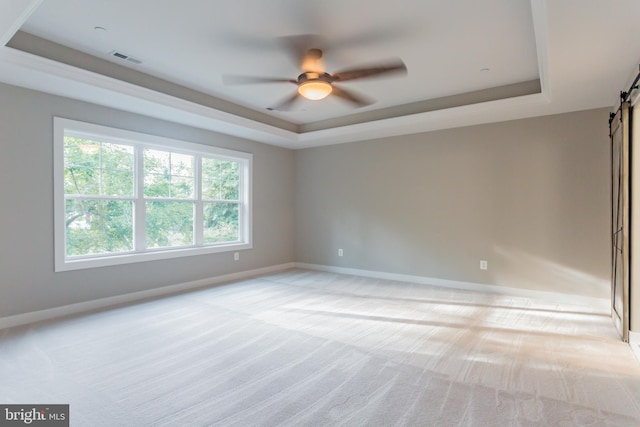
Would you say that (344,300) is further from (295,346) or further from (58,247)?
(58,247)

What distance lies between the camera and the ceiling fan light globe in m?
3.18

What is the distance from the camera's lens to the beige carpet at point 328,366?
2.04m

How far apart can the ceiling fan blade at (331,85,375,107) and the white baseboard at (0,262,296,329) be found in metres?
3.60

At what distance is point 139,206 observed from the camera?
4.64m

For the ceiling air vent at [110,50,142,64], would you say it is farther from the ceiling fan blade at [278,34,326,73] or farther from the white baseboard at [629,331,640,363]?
the white baseboard at [629,331,640,363]

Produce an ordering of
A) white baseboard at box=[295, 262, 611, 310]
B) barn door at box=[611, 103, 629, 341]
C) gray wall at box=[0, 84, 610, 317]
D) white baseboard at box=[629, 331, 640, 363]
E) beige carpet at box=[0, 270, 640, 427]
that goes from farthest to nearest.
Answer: white baseboard at box=[295, 262, 611, 310] → gray wall at box=[0, 84, 610, 317] → barn door at box=[611, 103, 629, 341] → white baseboard at box=[629, 331, 640, 363] → beige carpet at box=[0, 270, 640, 427]

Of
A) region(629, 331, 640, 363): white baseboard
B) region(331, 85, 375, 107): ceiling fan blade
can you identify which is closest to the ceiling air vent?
region(331, 85, 375, 107): ceiling fan blade

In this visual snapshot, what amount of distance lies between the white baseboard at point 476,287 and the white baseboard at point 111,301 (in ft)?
5.40

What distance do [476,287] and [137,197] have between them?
5085 mm

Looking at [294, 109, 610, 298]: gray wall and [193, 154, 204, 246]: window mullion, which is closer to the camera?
[294, 109, 610, 298]: gray wall

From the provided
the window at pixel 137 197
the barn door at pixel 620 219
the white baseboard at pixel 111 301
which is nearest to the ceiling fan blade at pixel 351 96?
the barn door at pixel 620 219

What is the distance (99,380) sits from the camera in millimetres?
2393

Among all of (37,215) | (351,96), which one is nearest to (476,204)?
(351,96)

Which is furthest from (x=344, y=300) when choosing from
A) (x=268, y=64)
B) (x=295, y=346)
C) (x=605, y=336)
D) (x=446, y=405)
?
(x=268, y=64)
